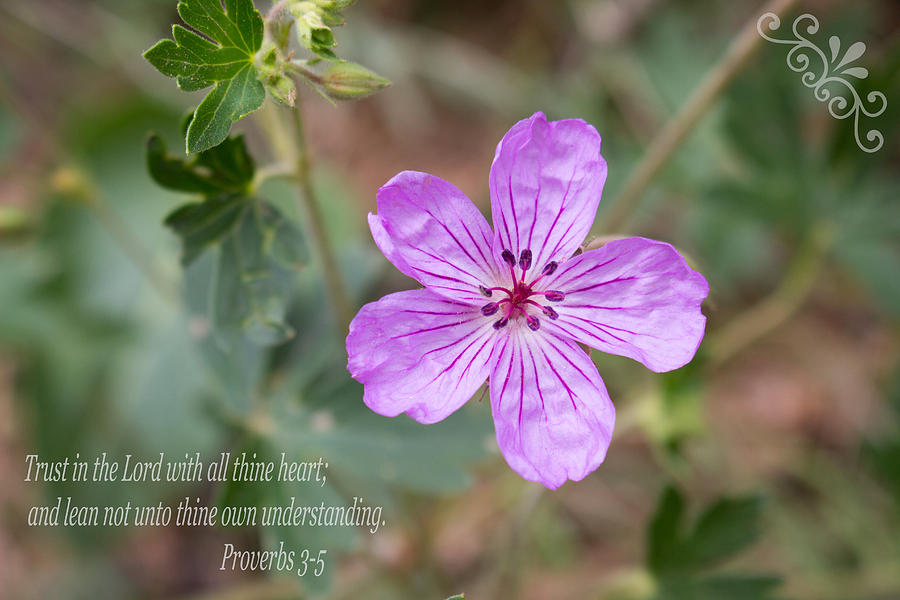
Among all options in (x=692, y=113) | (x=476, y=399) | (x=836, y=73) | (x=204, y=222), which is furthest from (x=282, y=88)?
(x=836, y=73)

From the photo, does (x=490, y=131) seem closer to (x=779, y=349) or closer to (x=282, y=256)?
(x=779, y=349)

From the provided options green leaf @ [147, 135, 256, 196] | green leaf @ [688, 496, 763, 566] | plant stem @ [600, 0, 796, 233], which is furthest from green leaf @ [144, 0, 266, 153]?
green leaf @ [688, 496, 763, 566]

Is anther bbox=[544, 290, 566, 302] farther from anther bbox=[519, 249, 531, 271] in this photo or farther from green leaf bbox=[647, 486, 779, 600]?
green leaf bbox=[647, 486, 779, 600]

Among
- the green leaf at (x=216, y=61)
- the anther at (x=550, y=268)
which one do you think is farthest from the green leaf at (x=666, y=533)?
the green leaf at (x=216, y=61)

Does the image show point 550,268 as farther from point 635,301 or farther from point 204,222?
point 204,222

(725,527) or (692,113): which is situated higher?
(692,113)

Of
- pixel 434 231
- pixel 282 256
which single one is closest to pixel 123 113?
pixel 282 256
